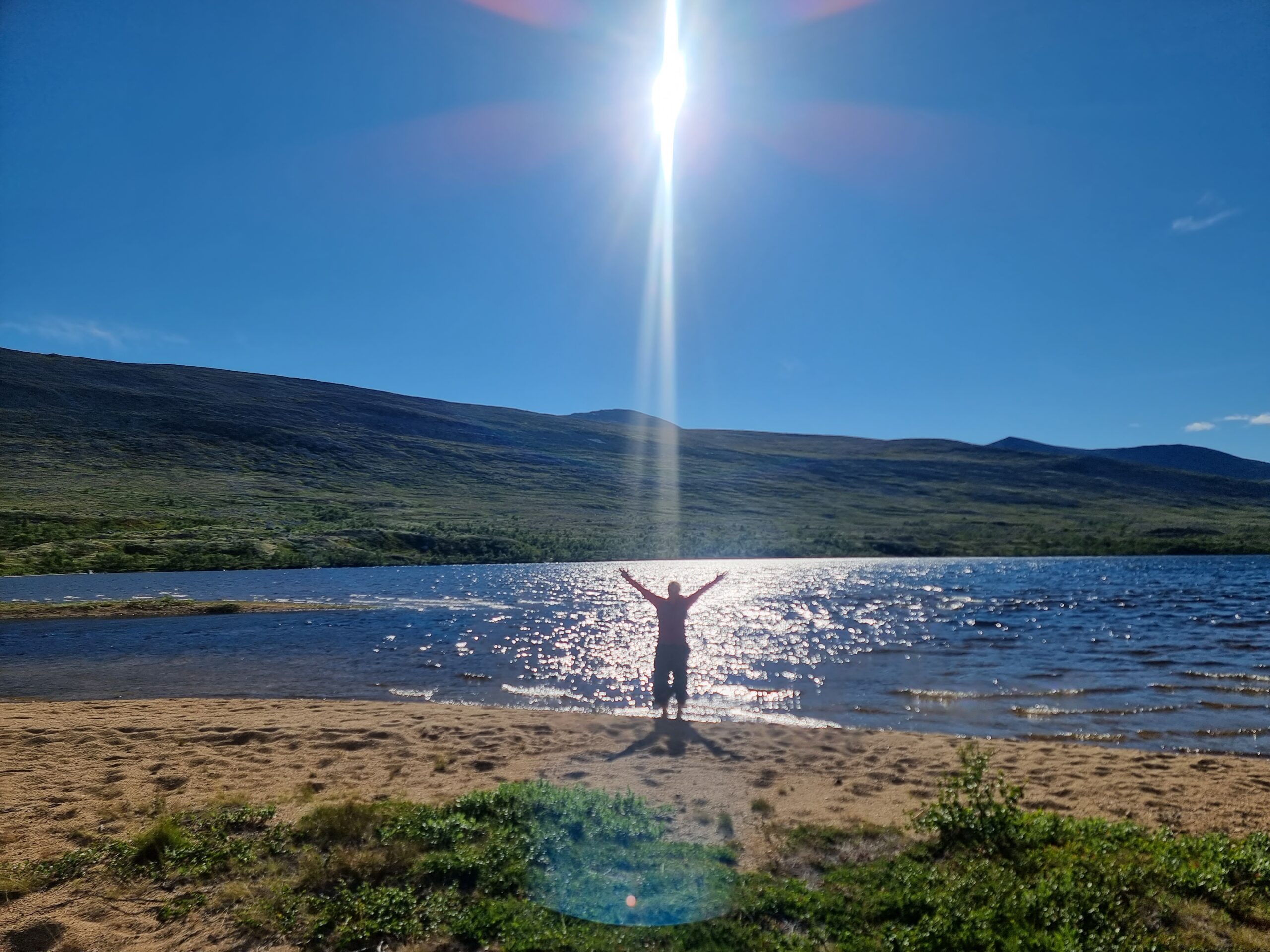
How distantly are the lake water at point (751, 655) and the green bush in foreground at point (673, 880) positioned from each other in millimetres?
7997

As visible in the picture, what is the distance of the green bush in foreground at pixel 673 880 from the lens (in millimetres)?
6055

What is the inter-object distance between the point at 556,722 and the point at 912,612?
2837cm

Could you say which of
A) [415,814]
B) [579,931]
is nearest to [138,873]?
[415,814]

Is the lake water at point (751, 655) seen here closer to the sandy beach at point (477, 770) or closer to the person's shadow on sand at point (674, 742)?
the person's shadow on sand at point (674, 742)

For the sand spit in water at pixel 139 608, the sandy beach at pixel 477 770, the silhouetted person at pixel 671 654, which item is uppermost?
the silhouetted person at pixel 671 654

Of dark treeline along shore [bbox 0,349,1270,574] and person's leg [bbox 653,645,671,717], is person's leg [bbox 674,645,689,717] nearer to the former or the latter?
person's leg [bbox 653,645,671,717]

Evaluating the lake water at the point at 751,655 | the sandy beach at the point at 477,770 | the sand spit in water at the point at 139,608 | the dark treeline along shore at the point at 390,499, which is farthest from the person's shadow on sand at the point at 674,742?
the dark treeline along shore at the point at 390,499

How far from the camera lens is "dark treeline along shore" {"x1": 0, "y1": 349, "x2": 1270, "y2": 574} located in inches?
3051

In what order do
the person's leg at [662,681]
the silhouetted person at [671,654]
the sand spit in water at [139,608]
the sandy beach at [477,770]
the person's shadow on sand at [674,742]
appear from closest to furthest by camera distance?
the sandy beach at [477,770], the person's shadow on sand at [674,742], the silhouetted person at [671,654], the person's leg at [662,681], the sand spit in water at [139,608]

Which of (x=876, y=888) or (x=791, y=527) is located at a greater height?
(x=791, y=527)

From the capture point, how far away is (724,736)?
546 inches

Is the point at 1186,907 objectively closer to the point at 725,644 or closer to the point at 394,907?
the point at 394,907

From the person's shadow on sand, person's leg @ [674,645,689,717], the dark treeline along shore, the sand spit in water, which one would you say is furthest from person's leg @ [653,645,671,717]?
the dark treeline along shore

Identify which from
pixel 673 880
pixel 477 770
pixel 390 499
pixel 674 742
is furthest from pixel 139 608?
pixel 390 499
